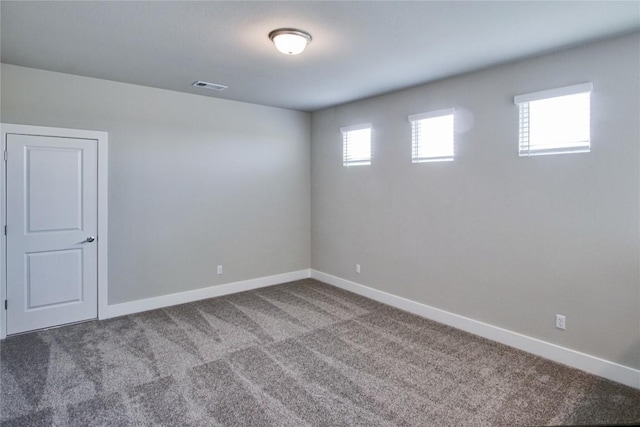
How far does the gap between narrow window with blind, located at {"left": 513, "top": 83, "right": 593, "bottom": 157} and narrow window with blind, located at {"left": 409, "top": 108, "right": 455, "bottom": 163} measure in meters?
0.73

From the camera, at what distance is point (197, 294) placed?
4746 millimetres

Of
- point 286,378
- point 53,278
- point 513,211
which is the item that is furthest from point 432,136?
point 53,278

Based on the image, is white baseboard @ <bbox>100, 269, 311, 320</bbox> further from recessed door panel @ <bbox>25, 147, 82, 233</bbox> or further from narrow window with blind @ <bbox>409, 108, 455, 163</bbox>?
narrow window with blind @ <bbox>409, 108, 455, 163</bbox>

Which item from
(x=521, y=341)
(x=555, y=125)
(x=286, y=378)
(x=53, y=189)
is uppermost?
(x=555, y=125)

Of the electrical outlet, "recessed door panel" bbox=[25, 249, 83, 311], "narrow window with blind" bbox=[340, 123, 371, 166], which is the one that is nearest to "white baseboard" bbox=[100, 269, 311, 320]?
"recessed door panel" bbox=[25, 249, 83, 311]

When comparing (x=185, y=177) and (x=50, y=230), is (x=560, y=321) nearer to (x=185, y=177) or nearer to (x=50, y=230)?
(x=185, y=177)

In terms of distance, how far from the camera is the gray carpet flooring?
2.38 metres

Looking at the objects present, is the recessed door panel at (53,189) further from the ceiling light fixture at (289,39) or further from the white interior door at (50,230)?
the ceiling light fixture at (289,39)

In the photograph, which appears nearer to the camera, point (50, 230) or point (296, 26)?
point (296, 26)

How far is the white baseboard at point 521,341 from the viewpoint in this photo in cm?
280

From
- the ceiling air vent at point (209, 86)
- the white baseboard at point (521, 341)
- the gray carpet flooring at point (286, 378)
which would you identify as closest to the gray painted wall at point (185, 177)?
the ceiling air vent at point (209, 86)

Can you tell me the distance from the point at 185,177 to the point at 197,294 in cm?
153

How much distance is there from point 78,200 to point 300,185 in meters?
2.96

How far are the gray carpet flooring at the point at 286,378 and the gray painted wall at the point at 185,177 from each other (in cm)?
83
